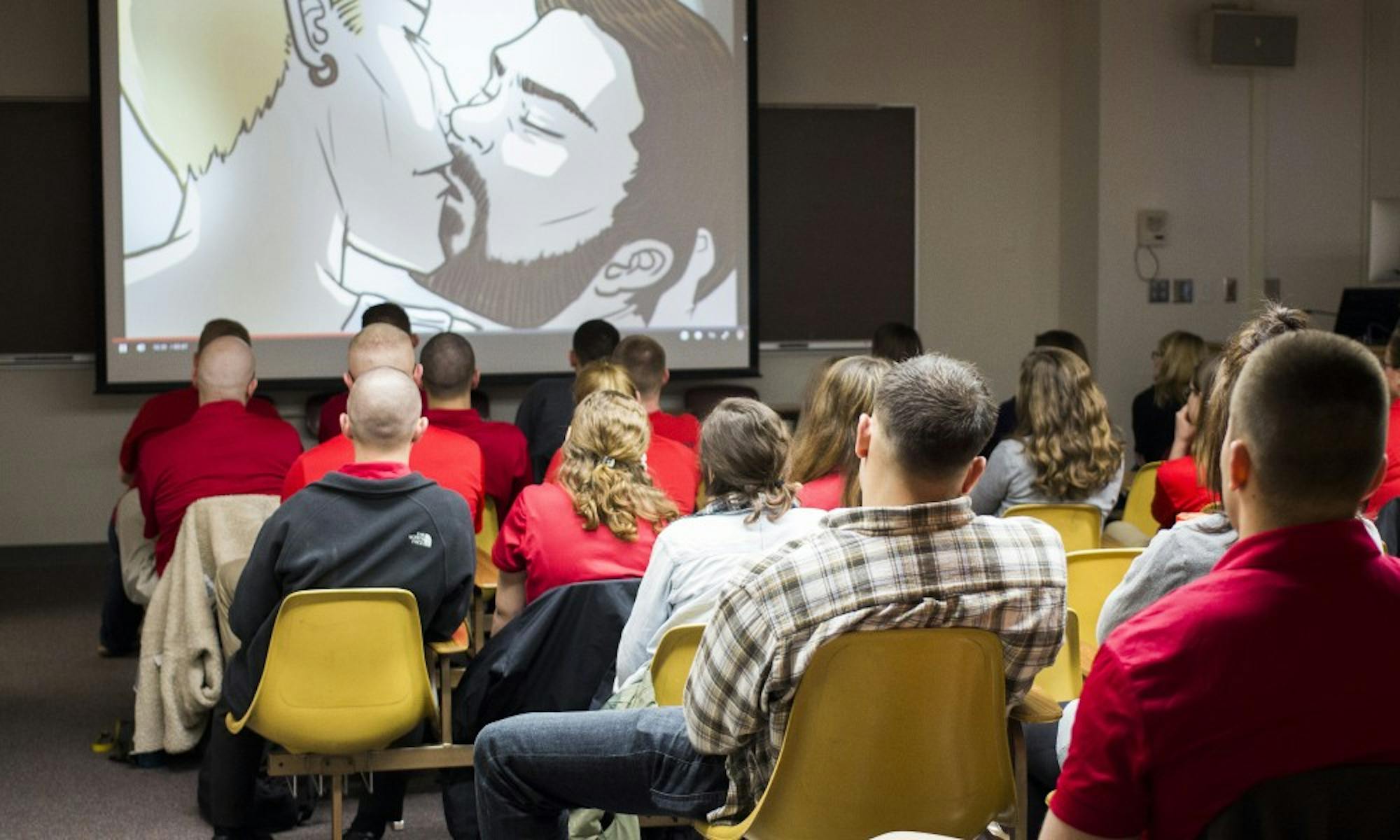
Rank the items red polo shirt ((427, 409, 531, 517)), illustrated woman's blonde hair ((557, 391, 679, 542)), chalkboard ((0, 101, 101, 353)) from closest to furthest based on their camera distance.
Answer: illustrated woman's blonde hair ((557, 391, 679, 542)) < red polo shirt ((427, 409, 531, 517)) < chalkboard ((0, 101, 101, 353))

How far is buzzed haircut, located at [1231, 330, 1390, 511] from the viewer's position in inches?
58.7

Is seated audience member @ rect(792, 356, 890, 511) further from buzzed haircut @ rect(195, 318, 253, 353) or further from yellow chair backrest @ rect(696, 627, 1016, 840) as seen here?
buzzed haircut @ rect(195, 318, 253, 353)

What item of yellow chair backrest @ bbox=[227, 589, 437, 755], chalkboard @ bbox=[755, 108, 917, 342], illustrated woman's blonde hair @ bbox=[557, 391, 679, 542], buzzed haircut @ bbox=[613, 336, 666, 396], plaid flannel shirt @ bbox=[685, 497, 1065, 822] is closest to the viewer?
plaid flannel shirt @ bbox=[685, 497, 1065, 822]

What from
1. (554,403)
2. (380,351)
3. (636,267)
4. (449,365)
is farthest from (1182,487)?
(636,267)

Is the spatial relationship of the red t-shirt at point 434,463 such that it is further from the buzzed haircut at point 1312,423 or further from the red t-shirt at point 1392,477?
the buzzed haircut at point 1312,423

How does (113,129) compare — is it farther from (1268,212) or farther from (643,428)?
(1268,212)

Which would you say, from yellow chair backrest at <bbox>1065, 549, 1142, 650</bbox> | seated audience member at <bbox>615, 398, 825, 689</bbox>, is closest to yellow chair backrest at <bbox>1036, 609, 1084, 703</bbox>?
yellow chair backrest at <bbox>1065, 549, 1142, 650</bbox>

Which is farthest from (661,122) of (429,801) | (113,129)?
(429,801)

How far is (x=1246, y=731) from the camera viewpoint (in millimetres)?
1469

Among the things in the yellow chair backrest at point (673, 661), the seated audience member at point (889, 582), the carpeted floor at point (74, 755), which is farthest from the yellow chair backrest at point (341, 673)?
the seated audience member at point (889, 582)

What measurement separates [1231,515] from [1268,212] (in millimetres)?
6984

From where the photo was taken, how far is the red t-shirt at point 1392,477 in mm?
3297

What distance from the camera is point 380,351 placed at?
4324 mm

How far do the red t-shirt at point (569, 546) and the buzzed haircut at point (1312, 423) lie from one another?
1.90 meters
